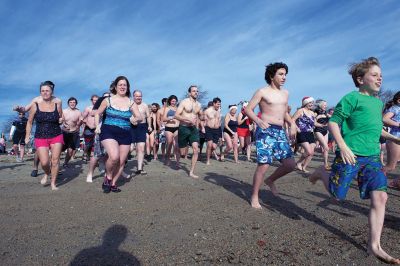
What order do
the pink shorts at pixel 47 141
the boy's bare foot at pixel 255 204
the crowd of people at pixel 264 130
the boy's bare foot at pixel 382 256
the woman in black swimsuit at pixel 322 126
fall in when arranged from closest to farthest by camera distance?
the boy's bare foot at pixel 382 256 < the crowd of people at pixel 264 130 < the boy's bare foot at pixel 255 204 < the pink shorts at pixel 47 141 < the woman in black swimsuit at pixel 322 126

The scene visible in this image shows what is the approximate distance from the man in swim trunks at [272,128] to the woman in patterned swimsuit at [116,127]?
7.72 ft

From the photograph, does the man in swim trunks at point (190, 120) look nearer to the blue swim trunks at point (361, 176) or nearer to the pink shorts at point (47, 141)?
the pink shorts at point (47, 141)

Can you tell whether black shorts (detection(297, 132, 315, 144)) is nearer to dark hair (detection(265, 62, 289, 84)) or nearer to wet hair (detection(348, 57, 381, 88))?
dark hair (detection(265, 62, 289, 84))

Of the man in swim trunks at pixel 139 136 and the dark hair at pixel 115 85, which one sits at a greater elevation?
the dark hair at pixel 115 85

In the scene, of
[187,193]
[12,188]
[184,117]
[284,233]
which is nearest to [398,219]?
[284,233]

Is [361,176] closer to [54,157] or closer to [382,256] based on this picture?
[382,256]

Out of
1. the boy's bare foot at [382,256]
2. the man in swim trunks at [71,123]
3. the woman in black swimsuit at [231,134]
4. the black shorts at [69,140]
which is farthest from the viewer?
the woman in black swimsuit at [231,134]

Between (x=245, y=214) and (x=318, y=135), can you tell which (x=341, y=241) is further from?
(x=318, y=135)

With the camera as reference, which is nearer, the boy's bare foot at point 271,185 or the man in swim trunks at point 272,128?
A: the man in swim trunks at point 272,128

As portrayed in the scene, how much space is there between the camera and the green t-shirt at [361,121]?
313cm

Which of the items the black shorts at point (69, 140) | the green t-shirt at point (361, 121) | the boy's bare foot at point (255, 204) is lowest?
the boy's bare foot at point (255, 204)

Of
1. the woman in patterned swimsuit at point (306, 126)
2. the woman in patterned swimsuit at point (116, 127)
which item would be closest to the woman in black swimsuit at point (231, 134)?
the woman in patterned swimsuit at point (306, 126)

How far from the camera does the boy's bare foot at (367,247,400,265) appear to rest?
2.79m

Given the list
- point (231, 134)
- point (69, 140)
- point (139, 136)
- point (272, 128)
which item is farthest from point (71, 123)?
point (272, 128)
